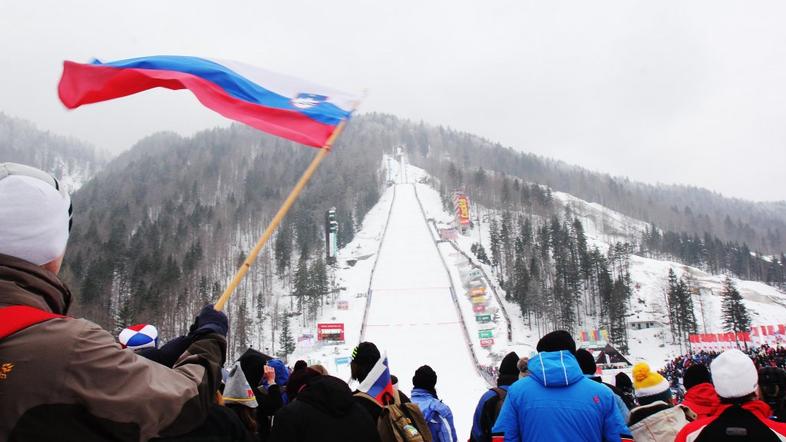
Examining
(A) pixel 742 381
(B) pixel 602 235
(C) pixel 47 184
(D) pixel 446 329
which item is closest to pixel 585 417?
(A) pixel 742 381

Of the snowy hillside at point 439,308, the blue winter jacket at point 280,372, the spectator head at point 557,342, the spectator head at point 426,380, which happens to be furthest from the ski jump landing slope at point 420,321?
the spectator head at point 557,342

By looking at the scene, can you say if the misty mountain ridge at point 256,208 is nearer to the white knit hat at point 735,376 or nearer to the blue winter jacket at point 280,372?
the blue winter jacket at point 280,372

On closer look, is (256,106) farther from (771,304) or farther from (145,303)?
(771,304)

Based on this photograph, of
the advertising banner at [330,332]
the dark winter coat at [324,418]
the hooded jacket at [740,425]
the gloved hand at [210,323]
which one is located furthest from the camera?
the advertising banner at [330,332]

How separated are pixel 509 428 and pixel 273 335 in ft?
153

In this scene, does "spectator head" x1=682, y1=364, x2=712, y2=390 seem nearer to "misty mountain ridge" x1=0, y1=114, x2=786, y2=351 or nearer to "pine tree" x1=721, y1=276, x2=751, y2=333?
"misty mountain ridge" x1=0, y1=114, x2=786, y2=351

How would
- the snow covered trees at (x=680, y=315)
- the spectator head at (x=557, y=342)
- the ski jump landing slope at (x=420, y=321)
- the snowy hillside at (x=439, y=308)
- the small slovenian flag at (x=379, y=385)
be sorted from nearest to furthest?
the small slovenian flag at (x=379, y=385) < the spectator head at (x=557, y=342) < the ski jump landing slope at (x=420, y=321) < the snowy hillside at (x=439, y=308) < the snow covered trees at (x=680, y=315)

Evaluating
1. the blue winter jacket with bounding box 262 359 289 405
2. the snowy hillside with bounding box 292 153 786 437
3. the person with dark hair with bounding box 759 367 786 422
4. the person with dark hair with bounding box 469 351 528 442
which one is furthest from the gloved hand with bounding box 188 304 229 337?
the snowy hillside with bounding box 292 153 786 437

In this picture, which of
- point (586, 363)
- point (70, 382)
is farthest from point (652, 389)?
point (70, 382)

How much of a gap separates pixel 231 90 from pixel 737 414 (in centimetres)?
520

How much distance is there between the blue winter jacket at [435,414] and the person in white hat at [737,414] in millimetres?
2257

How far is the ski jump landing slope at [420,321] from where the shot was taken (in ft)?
87.6

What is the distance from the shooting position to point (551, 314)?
1907 inches

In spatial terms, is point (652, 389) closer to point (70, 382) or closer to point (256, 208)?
point (70, 382)
